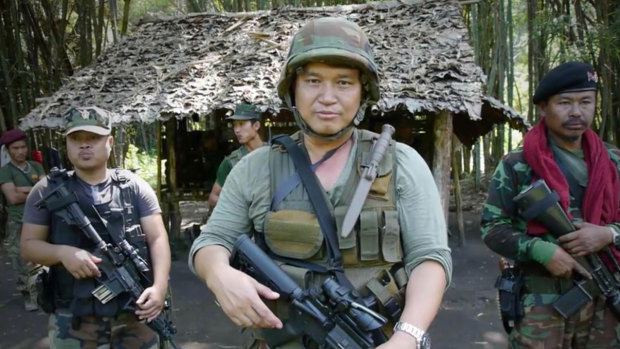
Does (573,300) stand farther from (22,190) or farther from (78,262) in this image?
(22,190)

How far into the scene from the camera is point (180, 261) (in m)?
8.59

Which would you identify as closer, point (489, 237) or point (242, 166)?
point (242, 166)

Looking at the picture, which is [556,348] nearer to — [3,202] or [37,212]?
[37,212]

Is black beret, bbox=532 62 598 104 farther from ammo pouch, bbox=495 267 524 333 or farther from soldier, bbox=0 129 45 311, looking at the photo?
soldier, bbox=0 129 45 311

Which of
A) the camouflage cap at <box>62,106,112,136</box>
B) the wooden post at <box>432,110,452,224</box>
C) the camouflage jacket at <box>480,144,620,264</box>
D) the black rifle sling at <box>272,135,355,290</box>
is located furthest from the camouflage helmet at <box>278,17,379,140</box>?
the wooden post at <box>432,110,452,224</box>

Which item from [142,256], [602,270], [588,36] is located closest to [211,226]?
[142,256]

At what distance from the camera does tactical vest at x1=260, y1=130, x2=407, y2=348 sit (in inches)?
61.9

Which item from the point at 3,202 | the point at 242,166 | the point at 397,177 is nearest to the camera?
the point at 397,177

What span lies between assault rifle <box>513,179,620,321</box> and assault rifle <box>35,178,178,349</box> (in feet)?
6.09

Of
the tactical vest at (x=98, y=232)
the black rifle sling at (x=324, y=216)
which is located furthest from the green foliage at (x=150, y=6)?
the black rifle sling at (x=324, y=216)

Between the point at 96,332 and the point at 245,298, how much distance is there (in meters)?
1.69

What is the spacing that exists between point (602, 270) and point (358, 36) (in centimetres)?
174

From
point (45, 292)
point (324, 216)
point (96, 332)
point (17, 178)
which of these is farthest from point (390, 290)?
point (17, 178)

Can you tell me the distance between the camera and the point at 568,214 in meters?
2.63
